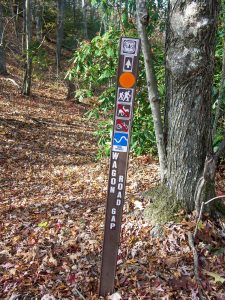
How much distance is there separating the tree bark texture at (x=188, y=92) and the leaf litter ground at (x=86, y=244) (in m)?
0.58

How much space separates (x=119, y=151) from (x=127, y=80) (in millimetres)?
609

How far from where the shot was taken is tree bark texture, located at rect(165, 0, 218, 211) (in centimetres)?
324

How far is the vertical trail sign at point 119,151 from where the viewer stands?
2.61 metres

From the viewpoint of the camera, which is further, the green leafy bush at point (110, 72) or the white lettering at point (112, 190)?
the green leafy bush at point (110, 72)

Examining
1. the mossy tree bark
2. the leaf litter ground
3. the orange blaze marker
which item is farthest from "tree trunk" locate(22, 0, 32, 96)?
the orange blaze marker

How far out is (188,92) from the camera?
3.39 metres

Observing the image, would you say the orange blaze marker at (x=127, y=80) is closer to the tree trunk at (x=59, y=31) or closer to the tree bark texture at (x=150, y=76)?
the tree bark texture at (x=150, y=76)

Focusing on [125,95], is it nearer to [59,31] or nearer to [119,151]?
[119,151]

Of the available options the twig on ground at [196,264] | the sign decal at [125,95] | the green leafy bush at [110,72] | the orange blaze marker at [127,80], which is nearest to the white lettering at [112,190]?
the sign decal at [125,95]

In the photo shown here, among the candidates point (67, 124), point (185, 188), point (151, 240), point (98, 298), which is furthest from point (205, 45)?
point (67, 124)

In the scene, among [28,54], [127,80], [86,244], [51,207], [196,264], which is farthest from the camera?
[28,54]

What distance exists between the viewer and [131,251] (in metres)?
3.71

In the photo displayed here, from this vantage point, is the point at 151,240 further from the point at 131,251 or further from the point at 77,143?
the point at 77,143

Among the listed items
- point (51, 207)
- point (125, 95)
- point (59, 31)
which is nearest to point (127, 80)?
point (125, 95)
